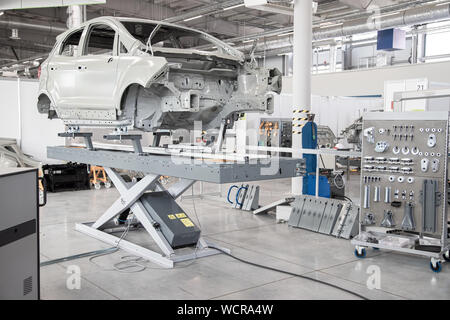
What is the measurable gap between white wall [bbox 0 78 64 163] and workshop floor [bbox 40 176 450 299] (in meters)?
3.86

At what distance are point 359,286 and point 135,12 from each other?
465 inches

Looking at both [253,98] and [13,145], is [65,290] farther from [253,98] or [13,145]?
[13,145]

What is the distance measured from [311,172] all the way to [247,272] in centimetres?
315

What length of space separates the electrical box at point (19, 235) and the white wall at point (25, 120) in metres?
7.14

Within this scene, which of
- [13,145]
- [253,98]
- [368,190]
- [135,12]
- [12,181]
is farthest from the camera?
[135,12]

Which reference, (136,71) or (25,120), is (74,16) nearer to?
(25,120)

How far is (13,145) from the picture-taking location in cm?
847

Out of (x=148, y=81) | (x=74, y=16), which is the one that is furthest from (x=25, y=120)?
(x=148, y=81)

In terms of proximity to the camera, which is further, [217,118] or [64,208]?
[64,208]

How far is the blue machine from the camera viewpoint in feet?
21.7

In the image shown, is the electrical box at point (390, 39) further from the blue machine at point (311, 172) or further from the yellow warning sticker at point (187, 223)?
the yellow warning sticker at point (187, 223)

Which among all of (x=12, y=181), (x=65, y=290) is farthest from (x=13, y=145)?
(x=12, y=181)

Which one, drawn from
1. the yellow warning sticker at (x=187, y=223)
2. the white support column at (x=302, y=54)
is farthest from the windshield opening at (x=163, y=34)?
the white support column at (x=302, y=54)

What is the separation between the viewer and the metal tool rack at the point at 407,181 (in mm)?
4113
